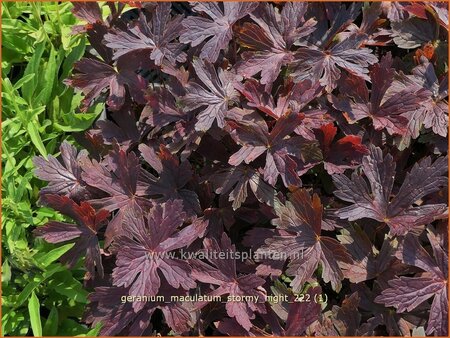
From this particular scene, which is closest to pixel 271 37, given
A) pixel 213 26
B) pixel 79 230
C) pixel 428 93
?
pixel 213 26

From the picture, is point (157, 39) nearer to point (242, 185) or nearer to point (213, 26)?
point (213, 26)

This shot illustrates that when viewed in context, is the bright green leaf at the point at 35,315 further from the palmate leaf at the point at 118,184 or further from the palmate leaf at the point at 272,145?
the palmate leaf at the point at 272,145

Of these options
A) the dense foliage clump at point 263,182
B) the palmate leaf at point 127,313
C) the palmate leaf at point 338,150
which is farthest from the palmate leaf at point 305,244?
the palmate leaf at point 127,313

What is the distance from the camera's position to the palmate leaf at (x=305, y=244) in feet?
3.96

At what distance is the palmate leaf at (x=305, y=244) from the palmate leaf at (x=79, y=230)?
0.36 m

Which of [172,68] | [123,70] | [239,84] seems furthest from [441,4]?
[123,70]

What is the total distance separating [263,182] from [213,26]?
37cm

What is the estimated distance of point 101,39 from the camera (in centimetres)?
144

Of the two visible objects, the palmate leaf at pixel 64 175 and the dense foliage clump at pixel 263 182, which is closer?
the dense foliage clump at pixel 263 182

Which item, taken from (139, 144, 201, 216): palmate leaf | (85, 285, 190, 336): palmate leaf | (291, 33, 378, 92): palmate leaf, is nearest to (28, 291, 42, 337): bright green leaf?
(85, 285, 190, 336): palmate leaf

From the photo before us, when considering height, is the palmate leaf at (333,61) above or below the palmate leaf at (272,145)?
above

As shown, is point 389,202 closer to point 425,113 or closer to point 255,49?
point 425,113

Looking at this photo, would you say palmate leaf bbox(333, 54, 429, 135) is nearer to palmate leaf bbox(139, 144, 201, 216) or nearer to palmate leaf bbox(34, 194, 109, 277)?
palmate leaf bbox(139, 144, 201, 216)

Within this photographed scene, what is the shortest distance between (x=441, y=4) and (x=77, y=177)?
3.16ft
